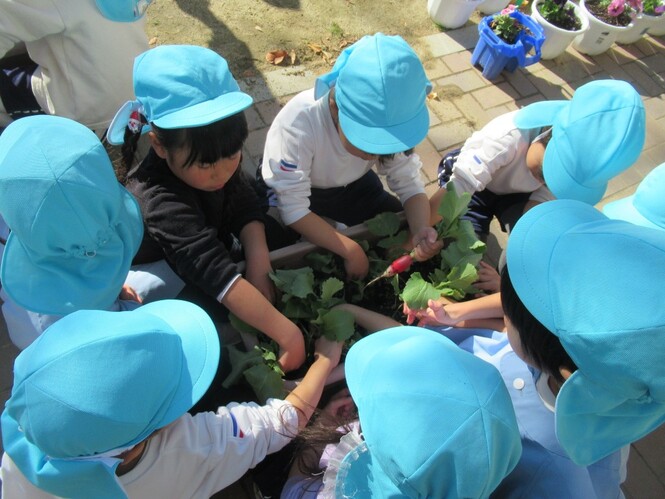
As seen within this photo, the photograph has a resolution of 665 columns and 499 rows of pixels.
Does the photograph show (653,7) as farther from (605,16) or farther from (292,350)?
(292,350)

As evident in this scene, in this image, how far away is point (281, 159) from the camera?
1.89 metres

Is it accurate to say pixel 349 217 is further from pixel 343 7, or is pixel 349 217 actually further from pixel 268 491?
pixel 343 7

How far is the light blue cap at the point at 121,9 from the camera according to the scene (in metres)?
1.95

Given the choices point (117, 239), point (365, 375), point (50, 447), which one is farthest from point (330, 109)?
Answer: point (50, 447)

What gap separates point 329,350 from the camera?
5.32ft

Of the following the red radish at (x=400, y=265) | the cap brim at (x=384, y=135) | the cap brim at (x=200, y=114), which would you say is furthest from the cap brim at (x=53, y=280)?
the red radish at (x=400, y=265)

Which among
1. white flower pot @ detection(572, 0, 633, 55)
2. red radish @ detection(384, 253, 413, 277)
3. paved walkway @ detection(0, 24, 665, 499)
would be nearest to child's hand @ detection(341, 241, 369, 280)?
red radish @ detection(384, 253, 413, 277)

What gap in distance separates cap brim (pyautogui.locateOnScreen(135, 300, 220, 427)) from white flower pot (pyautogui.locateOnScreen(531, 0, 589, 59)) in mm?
3767

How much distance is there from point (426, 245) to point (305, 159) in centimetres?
59

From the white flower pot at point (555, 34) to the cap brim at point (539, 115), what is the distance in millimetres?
2355

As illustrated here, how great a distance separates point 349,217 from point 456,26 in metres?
2.61

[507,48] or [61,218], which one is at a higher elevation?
[61,218]

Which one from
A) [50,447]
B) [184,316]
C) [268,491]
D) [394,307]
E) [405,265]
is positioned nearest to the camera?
[50,447]

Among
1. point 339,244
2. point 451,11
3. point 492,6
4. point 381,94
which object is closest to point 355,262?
point 339,244
